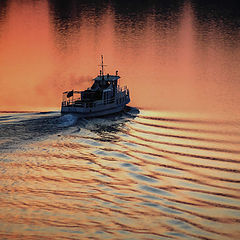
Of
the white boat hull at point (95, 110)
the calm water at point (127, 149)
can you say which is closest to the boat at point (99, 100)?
the white boat hull at point (95, 110)

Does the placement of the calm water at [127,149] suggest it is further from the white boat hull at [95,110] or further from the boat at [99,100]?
the boat at [99,100]

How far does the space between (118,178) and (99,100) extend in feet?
78.4

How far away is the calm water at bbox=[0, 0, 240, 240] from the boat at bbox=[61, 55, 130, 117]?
4.87 feet

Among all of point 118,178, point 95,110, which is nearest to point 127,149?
point 118,178

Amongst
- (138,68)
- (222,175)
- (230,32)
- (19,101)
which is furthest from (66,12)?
(222,175)

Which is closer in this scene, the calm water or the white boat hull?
the calm water

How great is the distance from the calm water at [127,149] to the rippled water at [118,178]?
0.30ft

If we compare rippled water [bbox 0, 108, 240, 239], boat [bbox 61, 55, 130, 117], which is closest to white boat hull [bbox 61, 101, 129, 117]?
boat [bbox 61, 55, 130, 117]

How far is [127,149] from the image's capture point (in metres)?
46.7

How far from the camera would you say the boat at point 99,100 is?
57.8 meters

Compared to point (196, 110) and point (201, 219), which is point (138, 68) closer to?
point (196, 110)

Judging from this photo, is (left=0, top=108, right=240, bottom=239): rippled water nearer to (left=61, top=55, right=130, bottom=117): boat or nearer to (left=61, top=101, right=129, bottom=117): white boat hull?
(left=61, top=101, right=129, bottom=117): white boat hull

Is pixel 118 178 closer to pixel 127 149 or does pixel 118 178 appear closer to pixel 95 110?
pixel 127 149

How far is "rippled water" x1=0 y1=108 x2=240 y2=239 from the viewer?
30312 millimetres
